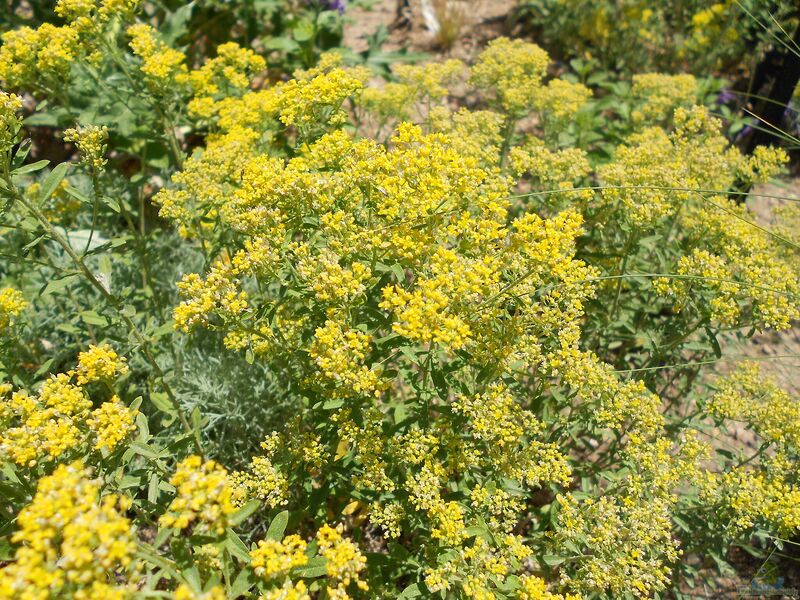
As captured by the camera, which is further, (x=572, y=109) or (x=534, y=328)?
(x=572, y=109)

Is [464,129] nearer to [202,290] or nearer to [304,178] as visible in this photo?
[304,178]

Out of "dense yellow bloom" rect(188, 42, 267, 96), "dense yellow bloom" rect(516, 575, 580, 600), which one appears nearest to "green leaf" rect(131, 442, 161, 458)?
"dense yellow bloom" rect(516, 575, 580, 600)

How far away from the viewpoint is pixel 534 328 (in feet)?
9.93

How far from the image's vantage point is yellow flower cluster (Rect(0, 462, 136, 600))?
1638mm

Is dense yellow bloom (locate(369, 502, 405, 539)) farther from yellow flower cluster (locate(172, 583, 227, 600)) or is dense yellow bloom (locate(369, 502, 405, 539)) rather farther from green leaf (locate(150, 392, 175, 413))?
green leaf (locate(150, 392, 175, 413))

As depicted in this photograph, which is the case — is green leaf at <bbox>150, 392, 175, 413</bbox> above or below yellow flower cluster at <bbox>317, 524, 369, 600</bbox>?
below

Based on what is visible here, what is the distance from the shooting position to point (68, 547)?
1672 mm

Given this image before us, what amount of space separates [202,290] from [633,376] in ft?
9.25

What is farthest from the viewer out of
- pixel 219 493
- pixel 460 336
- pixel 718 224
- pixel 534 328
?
pixel 718 224

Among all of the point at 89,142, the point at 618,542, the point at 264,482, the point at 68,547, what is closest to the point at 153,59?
the point at 89,142

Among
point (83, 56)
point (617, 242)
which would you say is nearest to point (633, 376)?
point (617, 242)

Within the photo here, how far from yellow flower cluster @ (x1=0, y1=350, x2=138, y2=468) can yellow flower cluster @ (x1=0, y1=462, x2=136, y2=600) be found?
57 centimetres

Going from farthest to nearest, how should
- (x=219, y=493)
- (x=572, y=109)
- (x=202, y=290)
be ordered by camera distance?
(x=572, y=109)
(x=202, y=290)
(x=219, y=493)

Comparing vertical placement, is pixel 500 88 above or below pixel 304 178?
above
